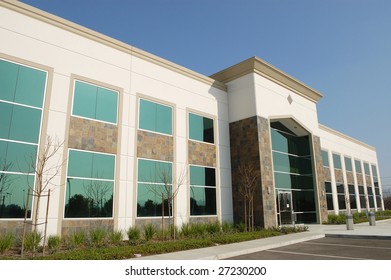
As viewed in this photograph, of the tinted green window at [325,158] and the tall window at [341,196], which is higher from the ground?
the tinted green window at [325,158]

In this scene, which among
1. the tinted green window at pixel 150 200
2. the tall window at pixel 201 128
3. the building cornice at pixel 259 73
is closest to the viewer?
the tinted green window at pixel 150 200

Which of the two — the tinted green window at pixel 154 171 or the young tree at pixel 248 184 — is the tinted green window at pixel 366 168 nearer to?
the young tree at pixel 248 184

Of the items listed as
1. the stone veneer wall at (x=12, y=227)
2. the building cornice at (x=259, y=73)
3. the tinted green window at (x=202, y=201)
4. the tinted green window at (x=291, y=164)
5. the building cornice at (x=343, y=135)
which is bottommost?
the stone veneer wall at (x=12, y=227)

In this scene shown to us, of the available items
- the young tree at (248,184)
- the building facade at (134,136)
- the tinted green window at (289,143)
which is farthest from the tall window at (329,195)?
the young tree at (248,184)

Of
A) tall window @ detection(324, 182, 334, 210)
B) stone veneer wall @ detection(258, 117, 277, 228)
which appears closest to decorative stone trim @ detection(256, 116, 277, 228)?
stone veneer wall @ detection(258, 117, 277, 228)

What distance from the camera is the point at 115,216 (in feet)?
50.0

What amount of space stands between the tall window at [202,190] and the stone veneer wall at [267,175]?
3.31 metres

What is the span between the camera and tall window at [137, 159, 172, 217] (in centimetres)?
1659

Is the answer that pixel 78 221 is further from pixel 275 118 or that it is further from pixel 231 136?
pixel 275 118

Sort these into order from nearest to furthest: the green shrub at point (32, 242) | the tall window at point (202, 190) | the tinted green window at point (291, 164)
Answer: the green shrub at point (32, 242), the tall window at point (202, 190), the tinted green window at point (291, 164)

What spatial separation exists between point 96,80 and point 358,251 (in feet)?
46.7

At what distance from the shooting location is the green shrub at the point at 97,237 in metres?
13.3

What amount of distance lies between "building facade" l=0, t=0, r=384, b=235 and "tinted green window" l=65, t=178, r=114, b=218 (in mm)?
48
